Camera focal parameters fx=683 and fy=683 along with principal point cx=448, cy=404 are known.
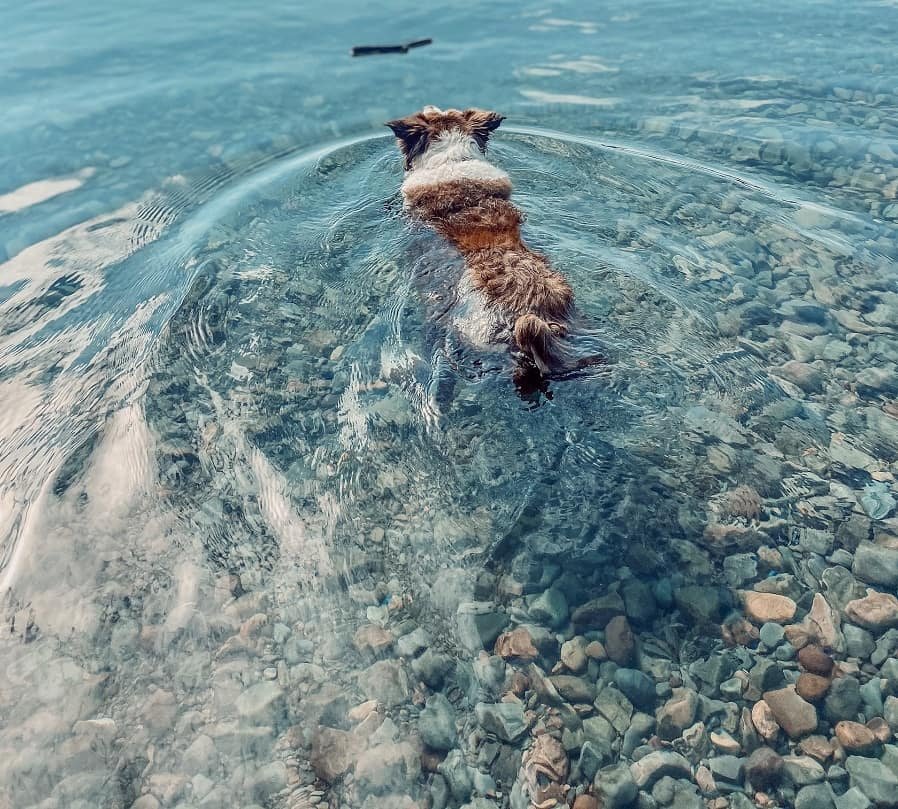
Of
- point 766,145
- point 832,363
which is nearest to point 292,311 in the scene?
point 832,363

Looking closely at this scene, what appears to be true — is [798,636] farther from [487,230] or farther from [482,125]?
[482,125]

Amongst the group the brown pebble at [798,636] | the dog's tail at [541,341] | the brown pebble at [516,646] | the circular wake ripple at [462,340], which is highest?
the dog's tail at [541,341]

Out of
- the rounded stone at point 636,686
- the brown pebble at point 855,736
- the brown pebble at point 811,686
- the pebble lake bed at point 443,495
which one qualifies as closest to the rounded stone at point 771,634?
the pebble lake bed at point 443,495

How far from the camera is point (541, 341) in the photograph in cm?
390

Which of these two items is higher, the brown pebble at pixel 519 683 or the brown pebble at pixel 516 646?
the brown pebble at pixel 516 646

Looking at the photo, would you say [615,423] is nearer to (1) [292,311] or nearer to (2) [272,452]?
(2) [272,452]

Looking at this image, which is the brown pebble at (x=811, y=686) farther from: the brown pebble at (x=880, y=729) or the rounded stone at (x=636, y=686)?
the rounded stone at (x=636, y=686)

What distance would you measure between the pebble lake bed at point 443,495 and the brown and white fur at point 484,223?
249 millimetres

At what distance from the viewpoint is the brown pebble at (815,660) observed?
310 cm

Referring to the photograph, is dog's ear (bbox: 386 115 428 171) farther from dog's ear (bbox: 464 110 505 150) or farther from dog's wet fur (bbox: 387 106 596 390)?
dog's ear (bbox: 464 110 505 150)

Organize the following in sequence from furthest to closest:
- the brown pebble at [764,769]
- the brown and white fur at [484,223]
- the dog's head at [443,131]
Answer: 1. the dog's head at [443,131]
2. the brown and white fur at [484,223]
3. the brown pebble at [764,769]

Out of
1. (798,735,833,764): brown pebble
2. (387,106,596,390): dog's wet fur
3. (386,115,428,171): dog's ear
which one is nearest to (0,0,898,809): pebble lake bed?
(798,735,833,764): brown pebble

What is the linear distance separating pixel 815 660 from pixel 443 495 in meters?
1.97

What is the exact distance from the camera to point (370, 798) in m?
2.79
